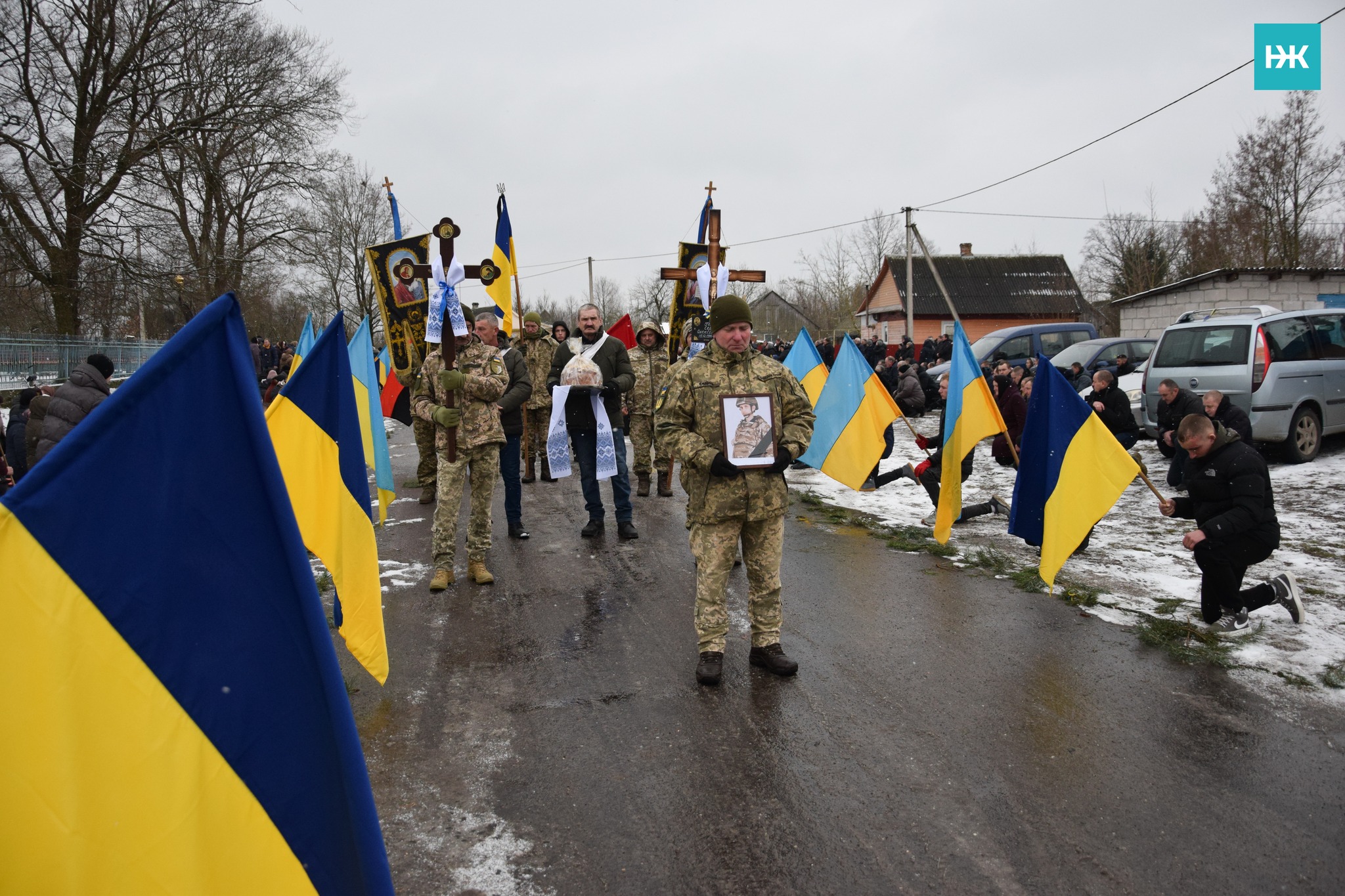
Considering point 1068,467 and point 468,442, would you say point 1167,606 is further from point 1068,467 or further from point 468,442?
point 468,442

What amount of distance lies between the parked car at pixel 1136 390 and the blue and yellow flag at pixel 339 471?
1067 cm

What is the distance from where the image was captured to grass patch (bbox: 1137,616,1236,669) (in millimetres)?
4855

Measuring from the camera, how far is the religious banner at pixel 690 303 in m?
8.88

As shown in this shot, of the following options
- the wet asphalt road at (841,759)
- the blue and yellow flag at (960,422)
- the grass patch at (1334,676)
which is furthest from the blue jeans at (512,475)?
the grass patch at (1334,676)

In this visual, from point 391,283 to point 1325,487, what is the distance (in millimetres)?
10102

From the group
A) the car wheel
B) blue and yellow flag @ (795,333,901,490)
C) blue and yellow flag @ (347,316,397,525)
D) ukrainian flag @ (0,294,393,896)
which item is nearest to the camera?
ukrainian flag @ (0,294,393,896)

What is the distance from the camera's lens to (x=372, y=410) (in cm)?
765

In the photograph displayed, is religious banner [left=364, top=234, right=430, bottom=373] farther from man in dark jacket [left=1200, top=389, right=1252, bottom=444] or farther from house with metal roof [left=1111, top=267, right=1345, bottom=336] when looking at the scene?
house with metal roof [left=1111, top=267, right=1345, bottom=336]

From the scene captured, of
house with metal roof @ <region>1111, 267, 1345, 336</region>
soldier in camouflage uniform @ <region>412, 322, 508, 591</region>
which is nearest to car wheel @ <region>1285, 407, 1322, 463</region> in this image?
house with metal roof @ <region>1111, 267, 1345, 336</region>

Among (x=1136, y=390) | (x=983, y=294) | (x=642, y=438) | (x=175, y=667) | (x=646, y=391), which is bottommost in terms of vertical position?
(x=642, y=438)

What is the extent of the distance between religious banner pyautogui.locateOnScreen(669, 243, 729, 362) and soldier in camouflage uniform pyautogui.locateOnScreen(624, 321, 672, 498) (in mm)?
1035

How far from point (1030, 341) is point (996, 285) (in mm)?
24578

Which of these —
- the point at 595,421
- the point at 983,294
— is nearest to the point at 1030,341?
the point at 595,421

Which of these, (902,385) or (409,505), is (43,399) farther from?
(902,385)
